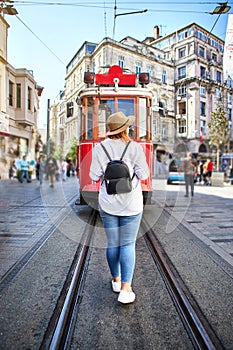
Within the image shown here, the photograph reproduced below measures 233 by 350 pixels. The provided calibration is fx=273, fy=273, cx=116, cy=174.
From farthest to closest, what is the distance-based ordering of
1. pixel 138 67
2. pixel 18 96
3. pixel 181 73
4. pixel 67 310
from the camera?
1. pixel 138 67
2. pixel 181 73
3. pixel 18 96
4. pixel 67 310

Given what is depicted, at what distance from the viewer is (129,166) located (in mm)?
2377

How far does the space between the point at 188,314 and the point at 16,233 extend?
3548mm

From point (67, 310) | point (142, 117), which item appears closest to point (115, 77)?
point (142, 117)

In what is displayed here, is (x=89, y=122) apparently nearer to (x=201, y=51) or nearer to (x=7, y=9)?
(x=7, y=9)

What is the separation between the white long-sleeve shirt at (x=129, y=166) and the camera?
93.4 inches

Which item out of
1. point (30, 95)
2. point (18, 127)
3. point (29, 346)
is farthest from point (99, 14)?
point (29, 346)

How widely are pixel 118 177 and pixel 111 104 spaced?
3.71 metres

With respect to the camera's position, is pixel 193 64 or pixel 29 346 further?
pixel 193 64

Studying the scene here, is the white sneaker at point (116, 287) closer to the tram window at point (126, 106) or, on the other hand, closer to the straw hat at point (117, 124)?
the straw hat at point (117, 124)

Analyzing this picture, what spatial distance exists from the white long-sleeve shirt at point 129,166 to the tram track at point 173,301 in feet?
2.96

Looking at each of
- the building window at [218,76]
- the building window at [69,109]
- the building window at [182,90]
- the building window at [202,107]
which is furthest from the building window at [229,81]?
the building window at [69,109]

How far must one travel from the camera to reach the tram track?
189 centimetres

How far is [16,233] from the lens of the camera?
4.88m

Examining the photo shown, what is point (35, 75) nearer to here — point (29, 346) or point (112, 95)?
point (112, 95)
